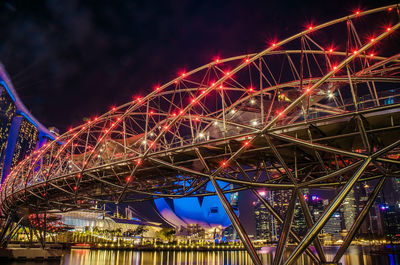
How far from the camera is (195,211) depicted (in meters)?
123

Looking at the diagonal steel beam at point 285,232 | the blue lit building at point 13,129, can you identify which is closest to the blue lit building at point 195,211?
the blue lit building at point 13,129

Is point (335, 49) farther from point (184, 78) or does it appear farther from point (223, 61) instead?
point (184, 78)

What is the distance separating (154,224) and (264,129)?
5460 inches

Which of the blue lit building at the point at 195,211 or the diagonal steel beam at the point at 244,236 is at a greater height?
the blue lit building at the point at 195,211

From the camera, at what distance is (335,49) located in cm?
2153

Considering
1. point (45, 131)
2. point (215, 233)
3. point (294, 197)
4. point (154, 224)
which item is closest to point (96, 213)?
point (154, 224)

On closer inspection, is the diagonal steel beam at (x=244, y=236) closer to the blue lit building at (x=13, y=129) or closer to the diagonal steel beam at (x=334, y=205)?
the diagonal steel beam at (x=334, y=205)

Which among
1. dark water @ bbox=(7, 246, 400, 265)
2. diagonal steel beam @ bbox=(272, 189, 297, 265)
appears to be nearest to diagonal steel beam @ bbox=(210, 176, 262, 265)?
diagonal steel beam @ bbox=(272, 189, 297, 265)

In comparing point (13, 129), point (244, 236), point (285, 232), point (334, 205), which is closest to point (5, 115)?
point (13, 129)

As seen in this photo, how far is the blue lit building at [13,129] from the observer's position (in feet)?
343

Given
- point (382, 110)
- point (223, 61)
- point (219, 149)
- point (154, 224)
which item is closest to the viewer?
point (382, 110)

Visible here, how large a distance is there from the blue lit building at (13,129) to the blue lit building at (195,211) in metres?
62.3

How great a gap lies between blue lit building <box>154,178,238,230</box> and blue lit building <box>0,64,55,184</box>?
204 feet

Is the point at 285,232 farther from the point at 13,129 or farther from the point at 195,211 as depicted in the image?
the point at 13,129
